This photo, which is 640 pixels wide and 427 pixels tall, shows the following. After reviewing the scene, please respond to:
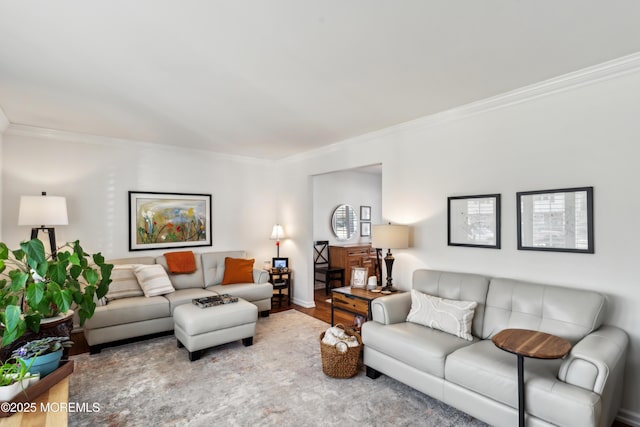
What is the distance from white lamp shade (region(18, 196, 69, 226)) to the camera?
11.6 feet

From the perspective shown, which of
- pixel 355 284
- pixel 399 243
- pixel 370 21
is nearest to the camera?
pixel 370 21

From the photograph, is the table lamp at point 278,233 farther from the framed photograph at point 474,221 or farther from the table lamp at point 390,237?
the framed photograph at point 474,221

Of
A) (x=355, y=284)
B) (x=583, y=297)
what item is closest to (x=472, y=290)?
(x=583, y=297)

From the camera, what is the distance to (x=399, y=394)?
275 cm

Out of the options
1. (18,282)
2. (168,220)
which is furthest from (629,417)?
(168,220)

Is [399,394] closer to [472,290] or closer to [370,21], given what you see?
[472,290]

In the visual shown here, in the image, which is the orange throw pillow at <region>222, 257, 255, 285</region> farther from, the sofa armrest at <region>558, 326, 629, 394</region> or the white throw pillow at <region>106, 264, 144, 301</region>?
the sofa armrest at <region>558, 326, 629, 394</region>

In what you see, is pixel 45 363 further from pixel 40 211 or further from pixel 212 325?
pixel 40 211

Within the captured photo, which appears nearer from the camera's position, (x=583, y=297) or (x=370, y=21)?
(x=370, y=21)

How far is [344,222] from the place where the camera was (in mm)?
7312

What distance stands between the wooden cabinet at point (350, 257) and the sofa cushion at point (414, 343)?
11.4 feet

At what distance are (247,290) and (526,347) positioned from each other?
3.47m

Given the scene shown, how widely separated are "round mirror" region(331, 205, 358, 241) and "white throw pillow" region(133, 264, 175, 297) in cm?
364

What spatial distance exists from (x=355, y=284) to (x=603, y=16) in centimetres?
306
